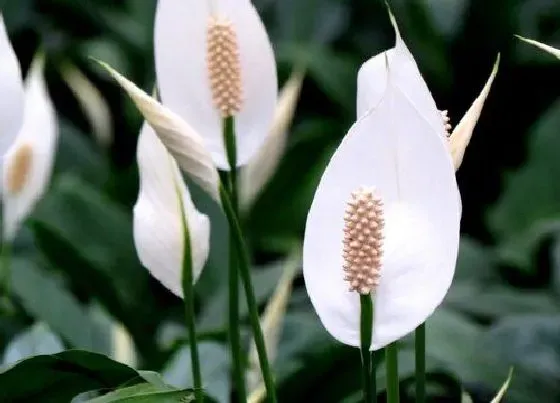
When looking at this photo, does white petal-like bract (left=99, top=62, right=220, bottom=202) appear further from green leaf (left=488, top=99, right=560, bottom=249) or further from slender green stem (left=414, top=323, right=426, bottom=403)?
green leaf (left=488, top=99, right=560, bottom=249)

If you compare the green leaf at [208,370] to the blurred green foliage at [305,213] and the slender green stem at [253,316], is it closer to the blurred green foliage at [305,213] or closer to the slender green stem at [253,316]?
the blurred green foliage at [305,213]

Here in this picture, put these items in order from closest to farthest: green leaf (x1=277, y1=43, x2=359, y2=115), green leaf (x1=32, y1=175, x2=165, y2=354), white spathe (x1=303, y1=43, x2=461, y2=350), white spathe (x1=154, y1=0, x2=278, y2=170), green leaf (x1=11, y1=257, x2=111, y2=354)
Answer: white spathe (x1=303, y1=43, x2=461, y2=350), white spathe (x1=154, y1=0, x2=278, y2=170), green leaf (x1=11, y1=257, x2=111, y2=354), green leaf (x1=32, y1=175, x2=165, y2=354), green leaf (x1=277, y1=43, x2=359, y2=115)

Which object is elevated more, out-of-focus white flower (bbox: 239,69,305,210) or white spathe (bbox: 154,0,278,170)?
white spathe (bbox: 154,0,278,170)

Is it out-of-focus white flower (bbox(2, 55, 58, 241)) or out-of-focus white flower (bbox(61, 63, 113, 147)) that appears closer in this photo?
out-of-focus white flower (bbox(2, 55, 58, 241))

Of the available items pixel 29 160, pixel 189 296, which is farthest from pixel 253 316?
pixel 29 160

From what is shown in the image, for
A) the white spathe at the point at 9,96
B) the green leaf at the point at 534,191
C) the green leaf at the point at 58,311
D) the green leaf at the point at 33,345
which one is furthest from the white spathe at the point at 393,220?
the green leaf at the point at 534,191

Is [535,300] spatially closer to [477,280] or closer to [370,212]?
[477,280]

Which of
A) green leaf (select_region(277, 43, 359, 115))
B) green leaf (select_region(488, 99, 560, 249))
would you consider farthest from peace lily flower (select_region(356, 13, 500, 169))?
green leaf (select_region(277, 43, 359, 115))
